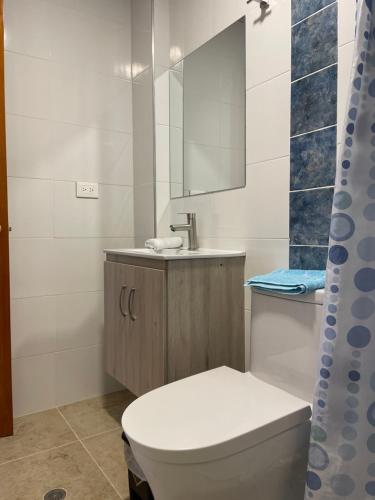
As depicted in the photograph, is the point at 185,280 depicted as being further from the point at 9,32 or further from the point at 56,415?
the point at 9,32

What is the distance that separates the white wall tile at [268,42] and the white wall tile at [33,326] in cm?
148

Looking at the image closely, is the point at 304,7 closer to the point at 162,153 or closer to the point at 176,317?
the point at 162,153

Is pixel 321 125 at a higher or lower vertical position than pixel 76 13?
lower

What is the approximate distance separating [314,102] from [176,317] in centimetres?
93

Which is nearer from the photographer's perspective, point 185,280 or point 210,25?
point 185,280

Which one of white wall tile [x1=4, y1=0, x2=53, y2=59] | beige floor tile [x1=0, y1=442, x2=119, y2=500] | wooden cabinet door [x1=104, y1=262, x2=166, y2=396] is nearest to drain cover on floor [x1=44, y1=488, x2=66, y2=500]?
beige floor tile [x1=0, y1=442, x2=119, y2=500]

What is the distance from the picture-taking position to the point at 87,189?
2008 millimetres

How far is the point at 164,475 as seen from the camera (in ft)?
2.80

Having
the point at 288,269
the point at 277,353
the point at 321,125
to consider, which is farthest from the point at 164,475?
the point at 321,125

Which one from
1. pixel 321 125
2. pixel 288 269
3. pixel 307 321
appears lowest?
pixel 307 321

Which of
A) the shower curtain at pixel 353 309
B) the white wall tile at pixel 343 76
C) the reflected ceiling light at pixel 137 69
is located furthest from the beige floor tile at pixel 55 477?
the reflected ceiling light at pixel 137 69

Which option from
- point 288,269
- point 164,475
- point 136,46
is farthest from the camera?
point 136,46

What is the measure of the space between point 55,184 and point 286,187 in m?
1.22

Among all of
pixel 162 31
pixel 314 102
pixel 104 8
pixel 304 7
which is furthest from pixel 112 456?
pixel 104 8
